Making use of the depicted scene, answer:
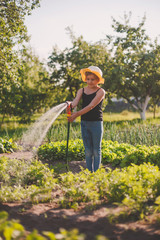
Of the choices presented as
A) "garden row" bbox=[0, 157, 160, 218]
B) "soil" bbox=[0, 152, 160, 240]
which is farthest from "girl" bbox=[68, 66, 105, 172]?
"soil" bbox=[0, 152, 160, 240]

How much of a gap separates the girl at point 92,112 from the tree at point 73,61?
36.7 ft

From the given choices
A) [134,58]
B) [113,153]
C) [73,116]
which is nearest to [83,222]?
[73,116]

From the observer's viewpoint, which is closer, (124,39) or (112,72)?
(112,72)

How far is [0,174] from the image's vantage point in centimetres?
382

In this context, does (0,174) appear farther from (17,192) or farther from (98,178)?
(98,178)

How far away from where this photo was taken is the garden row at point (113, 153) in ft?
16.4

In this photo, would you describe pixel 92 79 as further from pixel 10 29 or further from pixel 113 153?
pixel 10 29

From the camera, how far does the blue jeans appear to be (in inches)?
160

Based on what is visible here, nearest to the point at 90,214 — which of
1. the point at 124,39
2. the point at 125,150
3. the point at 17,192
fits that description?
the point at 17,192

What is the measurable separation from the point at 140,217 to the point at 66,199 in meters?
0.97

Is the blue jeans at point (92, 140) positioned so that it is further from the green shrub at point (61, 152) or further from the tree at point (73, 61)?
the tree at point (73, 61)

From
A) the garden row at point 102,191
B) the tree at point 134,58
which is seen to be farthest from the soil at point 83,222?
the tree at point 134,58

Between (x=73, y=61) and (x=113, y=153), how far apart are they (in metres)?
11.6

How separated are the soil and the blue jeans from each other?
1.30 meters
